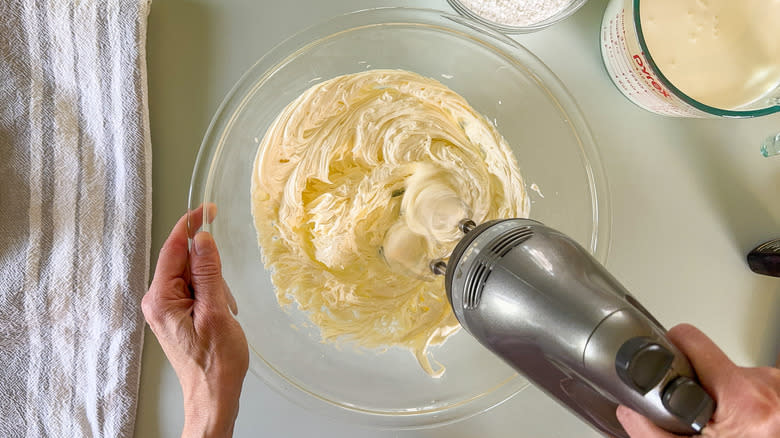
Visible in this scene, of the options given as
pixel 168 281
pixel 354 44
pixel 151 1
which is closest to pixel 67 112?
pixel 151 1

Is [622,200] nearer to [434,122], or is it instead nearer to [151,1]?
[434,122]

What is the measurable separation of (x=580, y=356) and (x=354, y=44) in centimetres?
58

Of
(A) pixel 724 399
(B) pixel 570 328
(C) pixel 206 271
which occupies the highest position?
(C) pixel 206 271

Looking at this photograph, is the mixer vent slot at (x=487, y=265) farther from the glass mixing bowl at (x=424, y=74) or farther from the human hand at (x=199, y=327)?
the human hand at (x=199, y=327)

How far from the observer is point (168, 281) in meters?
0.78

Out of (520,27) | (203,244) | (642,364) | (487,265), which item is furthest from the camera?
(520,27)

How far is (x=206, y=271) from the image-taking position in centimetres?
76

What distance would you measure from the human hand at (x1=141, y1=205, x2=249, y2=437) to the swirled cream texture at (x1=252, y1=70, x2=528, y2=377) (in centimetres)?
9

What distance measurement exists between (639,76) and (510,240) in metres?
0.49

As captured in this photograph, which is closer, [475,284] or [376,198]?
[475,284]

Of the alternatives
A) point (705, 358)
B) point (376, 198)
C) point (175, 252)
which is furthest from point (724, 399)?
point (175, 252)

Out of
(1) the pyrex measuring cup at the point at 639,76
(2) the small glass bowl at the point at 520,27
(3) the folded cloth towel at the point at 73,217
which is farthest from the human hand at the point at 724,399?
(3) the folded cloth towel at the point at 73,217

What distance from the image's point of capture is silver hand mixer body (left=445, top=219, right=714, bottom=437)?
0.41 m

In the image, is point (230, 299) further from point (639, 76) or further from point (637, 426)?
point (639, 76)
